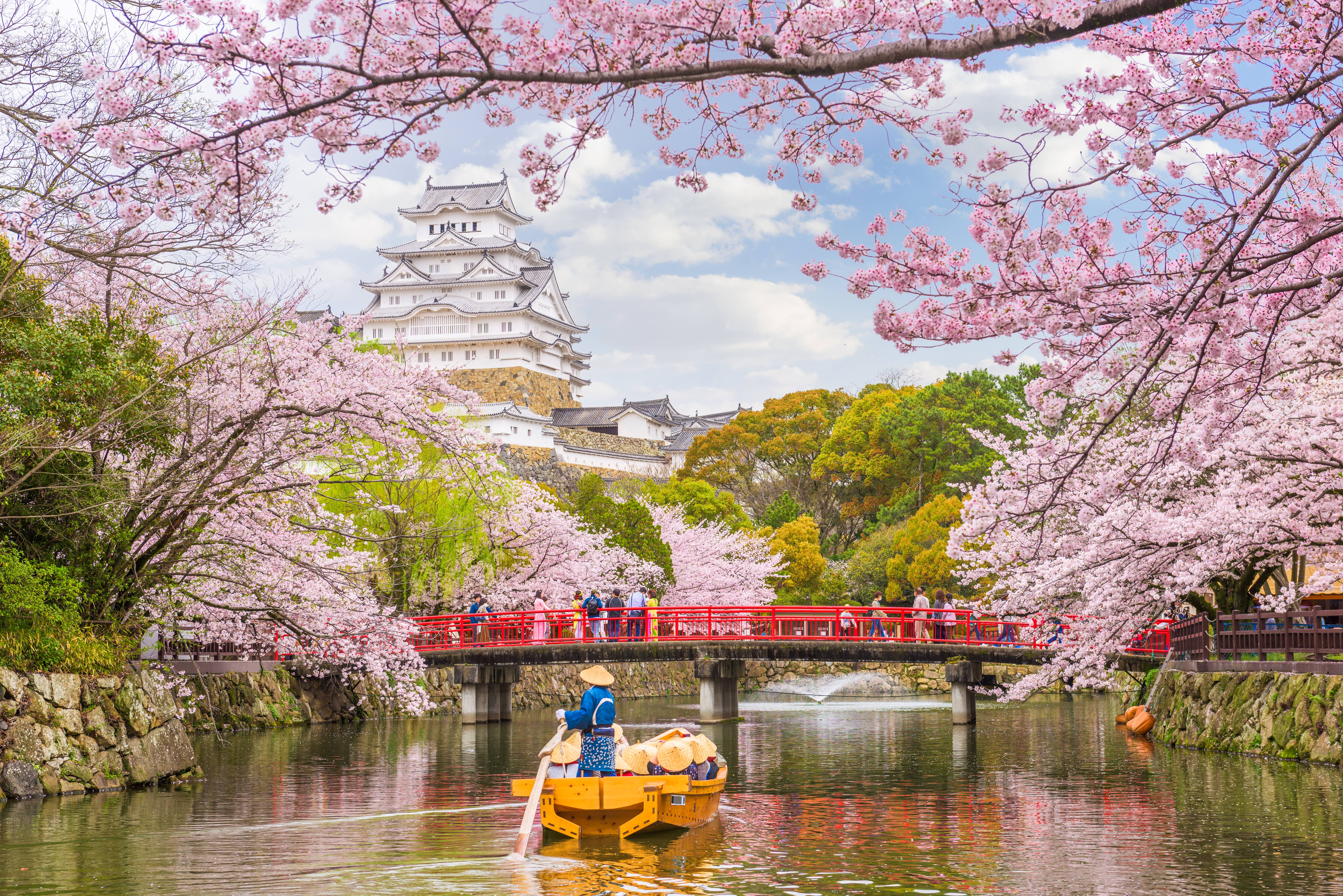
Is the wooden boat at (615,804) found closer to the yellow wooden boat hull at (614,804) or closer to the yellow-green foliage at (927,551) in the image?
the yellow wooden boat hull at (614,804)

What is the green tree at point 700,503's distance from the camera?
162ft

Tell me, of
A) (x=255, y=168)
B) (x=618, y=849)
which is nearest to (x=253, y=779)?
(x=618, y=849)

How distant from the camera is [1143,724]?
24.9m

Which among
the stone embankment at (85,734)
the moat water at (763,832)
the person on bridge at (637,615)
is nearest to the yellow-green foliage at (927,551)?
the person on bridge at (637,615)

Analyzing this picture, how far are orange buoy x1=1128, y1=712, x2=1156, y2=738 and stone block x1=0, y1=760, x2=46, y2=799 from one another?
66.4 feet

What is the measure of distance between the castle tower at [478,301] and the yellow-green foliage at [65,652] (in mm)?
54593

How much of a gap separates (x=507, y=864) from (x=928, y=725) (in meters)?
19.9

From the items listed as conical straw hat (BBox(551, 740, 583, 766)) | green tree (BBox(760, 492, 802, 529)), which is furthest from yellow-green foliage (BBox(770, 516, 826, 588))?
conical straw hat (BBox(551, 740, 583, 766))

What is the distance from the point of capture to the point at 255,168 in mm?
6988

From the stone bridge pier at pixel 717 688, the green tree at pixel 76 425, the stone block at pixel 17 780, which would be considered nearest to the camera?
the green tree at pixel 76 425

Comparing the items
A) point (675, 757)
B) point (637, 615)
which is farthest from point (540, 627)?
point (675, 757)

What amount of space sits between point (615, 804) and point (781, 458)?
46843 mm

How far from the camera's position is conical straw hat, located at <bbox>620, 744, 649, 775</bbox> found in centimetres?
1283

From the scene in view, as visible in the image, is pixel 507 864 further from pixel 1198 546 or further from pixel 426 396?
pixel 1198 546
